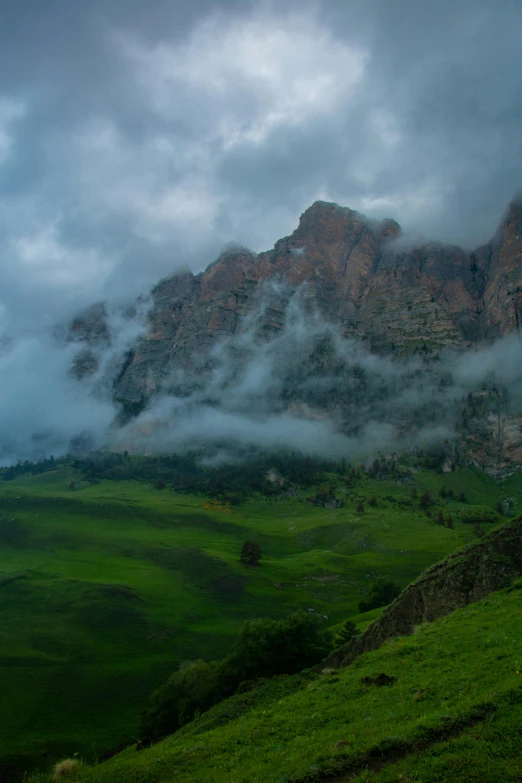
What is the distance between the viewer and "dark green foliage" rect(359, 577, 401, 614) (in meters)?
89.5

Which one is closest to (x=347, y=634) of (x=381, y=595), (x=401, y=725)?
(x=381, y=595)

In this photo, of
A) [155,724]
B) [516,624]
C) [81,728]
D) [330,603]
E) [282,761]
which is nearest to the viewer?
[282,761]

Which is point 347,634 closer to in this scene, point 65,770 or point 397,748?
point 65,770

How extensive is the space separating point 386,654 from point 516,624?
7275 millimetres

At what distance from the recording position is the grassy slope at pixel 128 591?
→ 211ft

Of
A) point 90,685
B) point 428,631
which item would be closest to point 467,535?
point 90,685

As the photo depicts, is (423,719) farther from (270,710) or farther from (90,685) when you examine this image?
(90,685)

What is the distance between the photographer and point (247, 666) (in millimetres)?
48250

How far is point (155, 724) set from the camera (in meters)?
51.9

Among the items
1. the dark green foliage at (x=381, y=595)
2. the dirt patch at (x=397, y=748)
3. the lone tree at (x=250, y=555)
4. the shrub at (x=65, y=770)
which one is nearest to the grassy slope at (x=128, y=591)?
the lone tree at (x=250, y=555)

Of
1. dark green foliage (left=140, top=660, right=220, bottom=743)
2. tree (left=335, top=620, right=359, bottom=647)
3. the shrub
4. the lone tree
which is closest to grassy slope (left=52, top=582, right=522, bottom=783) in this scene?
the shrub

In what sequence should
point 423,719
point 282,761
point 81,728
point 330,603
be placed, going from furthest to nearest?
point 330,603 < point 81,728 < point 282,761 < point 423,719

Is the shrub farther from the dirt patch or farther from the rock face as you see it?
the rock face

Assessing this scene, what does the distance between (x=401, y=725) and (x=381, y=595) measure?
81071 millimetres
